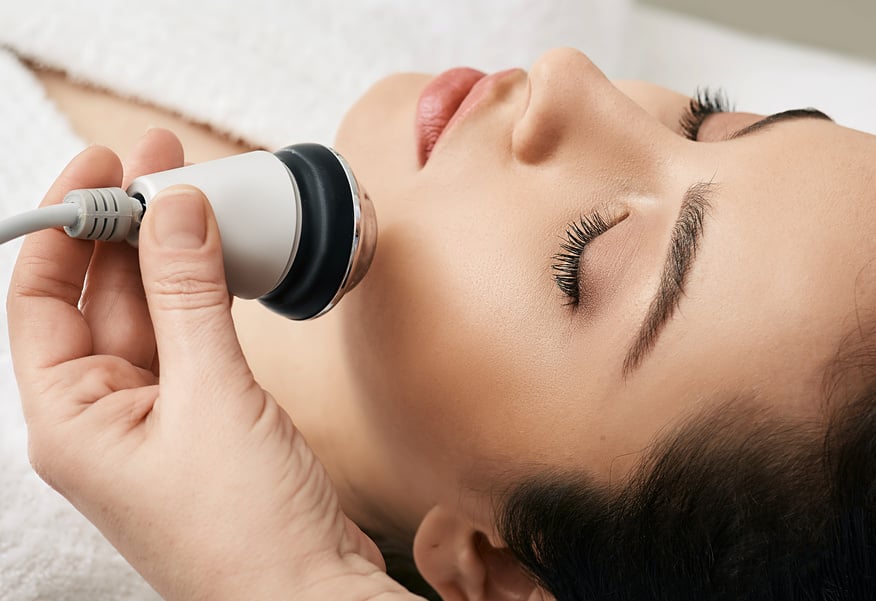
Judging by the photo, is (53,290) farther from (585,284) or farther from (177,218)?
(585,284)

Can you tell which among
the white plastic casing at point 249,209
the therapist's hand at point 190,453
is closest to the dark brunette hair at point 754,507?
the therapist's hand at point 190,453

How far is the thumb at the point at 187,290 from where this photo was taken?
0.64 meters

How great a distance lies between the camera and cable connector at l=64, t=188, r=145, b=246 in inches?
25.5

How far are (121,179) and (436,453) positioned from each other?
1.18 ft

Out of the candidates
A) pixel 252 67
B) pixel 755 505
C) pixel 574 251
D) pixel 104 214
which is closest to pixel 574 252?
pixel 574 251

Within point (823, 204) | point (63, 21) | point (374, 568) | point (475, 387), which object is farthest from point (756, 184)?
point (63, 21)

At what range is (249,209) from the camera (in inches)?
27.2

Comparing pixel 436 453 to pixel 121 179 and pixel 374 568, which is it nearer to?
pixel 374 568

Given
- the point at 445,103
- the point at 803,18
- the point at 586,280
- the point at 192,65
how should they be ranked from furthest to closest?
1. the point at 803,18
2. the point at 192,65
3. the point at 445,103
4. the point at 586,280

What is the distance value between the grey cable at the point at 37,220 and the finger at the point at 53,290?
0.24ft

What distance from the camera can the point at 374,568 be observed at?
2.33ft

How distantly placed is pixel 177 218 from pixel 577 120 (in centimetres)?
36

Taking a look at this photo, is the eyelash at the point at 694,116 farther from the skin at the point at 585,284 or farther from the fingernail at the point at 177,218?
the fingernail at the point at 177,218

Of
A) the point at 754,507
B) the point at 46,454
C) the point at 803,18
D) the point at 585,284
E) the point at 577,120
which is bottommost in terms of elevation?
the point at 46,454
